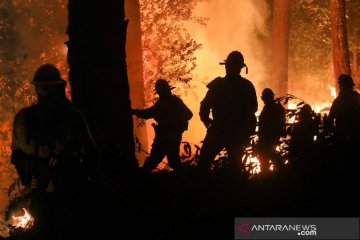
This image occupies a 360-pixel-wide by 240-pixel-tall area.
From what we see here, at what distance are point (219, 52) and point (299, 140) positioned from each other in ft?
56.7

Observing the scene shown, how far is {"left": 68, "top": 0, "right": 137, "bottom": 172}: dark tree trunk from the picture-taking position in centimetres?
545

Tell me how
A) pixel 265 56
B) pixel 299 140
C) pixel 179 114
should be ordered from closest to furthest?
pixel 299 140, pixel 179 114, pixel 265 56

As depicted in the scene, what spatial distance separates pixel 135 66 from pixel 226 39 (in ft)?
40.5

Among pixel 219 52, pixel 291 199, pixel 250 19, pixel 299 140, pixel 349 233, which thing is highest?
pixel 250 19

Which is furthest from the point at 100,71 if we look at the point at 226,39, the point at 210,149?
the point at 226,39

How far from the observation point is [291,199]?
4.57 meters

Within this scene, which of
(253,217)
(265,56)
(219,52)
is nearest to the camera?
(253,217)

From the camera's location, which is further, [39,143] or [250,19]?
[250,19]

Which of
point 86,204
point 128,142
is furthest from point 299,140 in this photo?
point 86,204

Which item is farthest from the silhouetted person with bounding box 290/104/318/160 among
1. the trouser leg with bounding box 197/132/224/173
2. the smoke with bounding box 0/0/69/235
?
the smoke with bounding box 0/0/69/235

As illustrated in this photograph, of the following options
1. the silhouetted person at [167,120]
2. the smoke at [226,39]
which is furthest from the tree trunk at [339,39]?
the silhouetted person at [167,120]

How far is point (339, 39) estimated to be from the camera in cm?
1419

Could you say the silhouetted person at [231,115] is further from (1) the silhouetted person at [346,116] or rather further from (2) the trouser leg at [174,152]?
(1) the silhouetted person at [346,116]

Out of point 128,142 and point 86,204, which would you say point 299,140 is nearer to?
point 128,142
